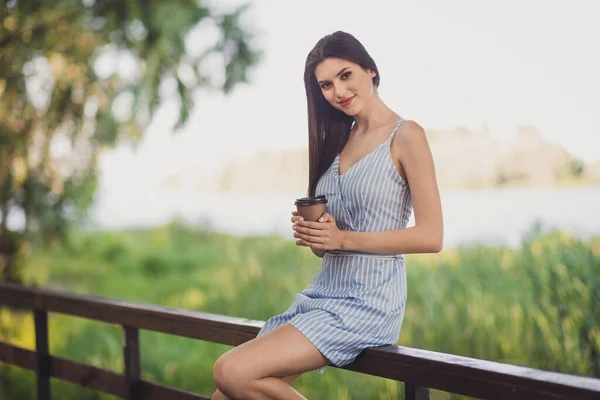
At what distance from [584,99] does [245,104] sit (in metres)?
5.81

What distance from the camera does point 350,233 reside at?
1542mm

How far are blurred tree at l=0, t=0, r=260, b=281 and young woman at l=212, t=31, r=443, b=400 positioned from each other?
2.71m

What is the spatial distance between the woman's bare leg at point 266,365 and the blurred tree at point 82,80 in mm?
3027

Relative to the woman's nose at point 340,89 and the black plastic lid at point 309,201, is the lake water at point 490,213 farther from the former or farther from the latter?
the black plastic lid at point 309,201

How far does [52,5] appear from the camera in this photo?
13.1ft

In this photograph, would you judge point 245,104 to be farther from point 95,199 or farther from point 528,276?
point 528,276

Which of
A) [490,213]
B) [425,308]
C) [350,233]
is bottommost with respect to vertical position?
[425,308]

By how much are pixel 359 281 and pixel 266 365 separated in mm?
294

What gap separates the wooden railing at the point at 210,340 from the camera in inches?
48.9

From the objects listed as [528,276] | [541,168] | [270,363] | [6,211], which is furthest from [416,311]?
[270,363]

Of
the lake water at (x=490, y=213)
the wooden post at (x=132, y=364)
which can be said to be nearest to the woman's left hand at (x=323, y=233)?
the wooden post at (x=132, y=364)

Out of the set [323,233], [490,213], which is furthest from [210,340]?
[490,213]

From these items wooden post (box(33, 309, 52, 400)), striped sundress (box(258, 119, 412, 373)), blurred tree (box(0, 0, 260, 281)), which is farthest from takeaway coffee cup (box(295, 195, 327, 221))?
blurred tree (box(0, 0, 260, 281))

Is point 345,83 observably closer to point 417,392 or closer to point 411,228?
point 411,228
